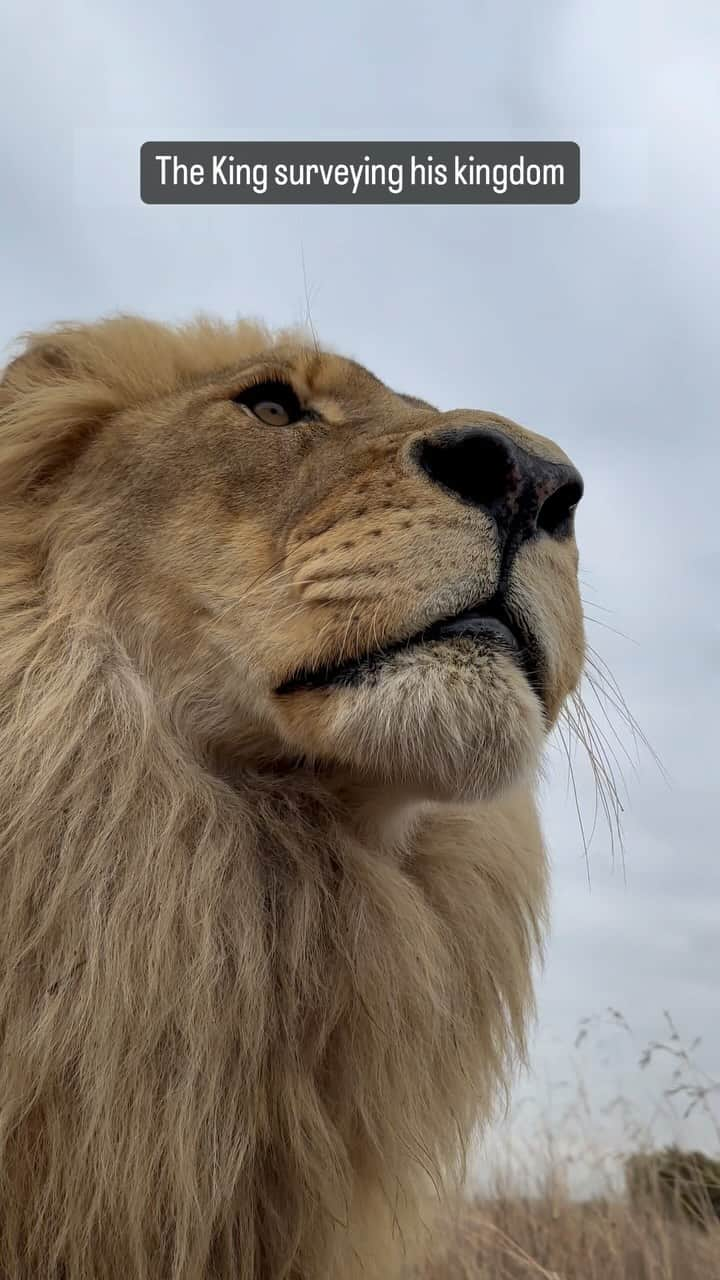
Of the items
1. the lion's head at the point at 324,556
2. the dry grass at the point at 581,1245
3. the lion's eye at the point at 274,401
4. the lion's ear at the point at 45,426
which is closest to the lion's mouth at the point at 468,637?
the lion's head at the point at 324,556

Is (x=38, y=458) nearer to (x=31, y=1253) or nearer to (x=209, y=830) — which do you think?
(x=209, y=830)

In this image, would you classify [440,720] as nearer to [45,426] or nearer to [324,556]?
[324,556]

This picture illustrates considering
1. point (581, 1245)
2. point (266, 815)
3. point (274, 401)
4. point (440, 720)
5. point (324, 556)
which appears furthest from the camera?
point (581, 1245)

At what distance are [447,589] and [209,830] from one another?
2.80ft

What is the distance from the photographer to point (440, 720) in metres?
2.38

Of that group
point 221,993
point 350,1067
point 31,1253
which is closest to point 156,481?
point 221,993

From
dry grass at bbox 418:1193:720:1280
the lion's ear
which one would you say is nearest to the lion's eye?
the lion's ear

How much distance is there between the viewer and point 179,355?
12.2 ft

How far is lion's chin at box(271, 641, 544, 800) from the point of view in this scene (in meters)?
2.39

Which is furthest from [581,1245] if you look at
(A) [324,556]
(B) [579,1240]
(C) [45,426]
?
(C) [45,426]

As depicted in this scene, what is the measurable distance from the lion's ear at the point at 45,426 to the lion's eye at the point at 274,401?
0.44m

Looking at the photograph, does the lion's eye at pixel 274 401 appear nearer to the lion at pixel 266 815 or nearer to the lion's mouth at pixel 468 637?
the lion at pixel 266 815

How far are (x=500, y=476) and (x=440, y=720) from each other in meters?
0.53

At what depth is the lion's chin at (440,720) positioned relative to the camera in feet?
7.85
